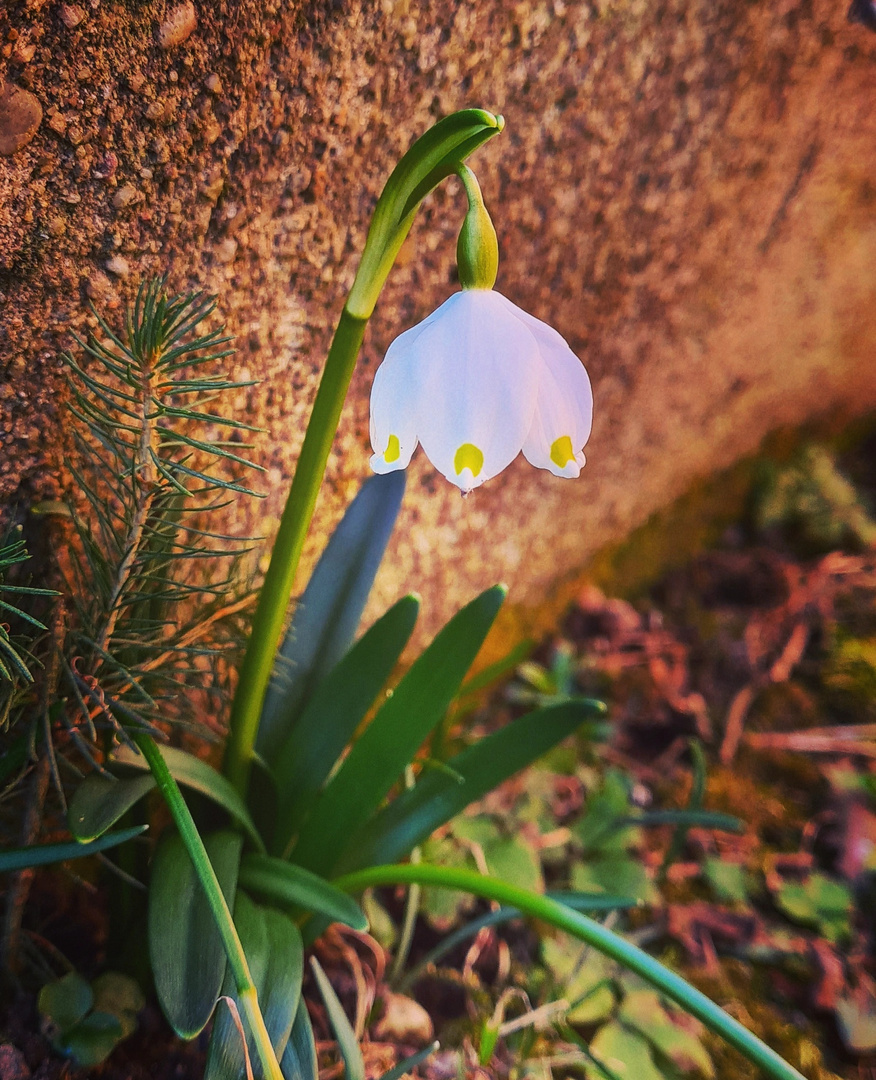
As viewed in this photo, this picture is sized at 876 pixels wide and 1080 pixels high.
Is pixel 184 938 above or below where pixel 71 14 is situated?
below

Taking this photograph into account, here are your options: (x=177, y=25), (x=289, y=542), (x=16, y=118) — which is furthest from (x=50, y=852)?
(x=177, y=25)

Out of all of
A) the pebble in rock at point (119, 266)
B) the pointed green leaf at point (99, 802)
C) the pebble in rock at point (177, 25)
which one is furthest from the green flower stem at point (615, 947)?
the pebble in rock at point (177, 25)

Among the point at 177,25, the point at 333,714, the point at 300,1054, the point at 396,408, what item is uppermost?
the point at 177,25

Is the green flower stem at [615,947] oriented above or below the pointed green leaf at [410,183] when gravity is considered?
below

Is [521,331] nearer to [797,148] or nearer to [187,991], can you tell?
[187,991]

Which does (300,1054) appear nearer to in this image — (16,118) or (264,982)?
(264,982)

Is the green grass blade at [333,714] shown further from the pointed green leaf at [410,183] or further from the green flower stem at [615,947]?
the pointed green leaf at [410,183]
